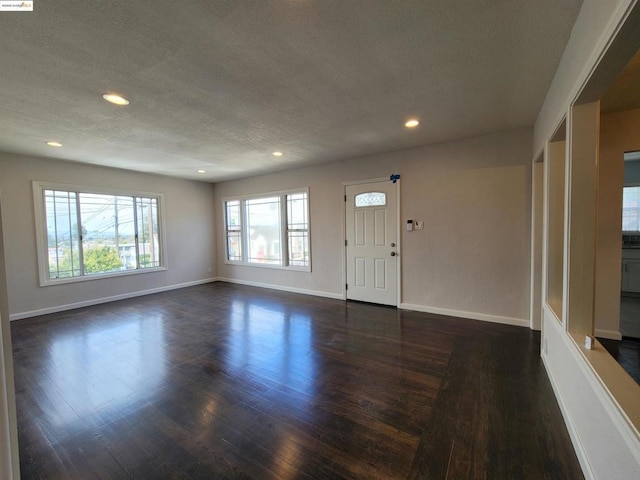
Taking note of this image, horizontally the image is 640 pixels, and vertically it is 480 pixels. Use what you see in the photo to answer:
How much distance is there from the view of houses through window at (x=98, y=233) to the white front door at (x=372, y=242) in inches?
171

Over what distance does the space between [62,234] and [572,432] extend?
22.6ft

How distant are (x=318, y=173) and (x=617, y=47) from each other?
4332mm

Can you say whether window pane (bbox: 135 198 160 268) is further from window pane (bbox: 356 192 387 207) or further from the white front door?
window pane (bbox: 356 192 387 207)

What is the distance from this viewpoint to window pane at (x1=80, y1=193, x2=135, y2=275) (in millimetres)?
5113

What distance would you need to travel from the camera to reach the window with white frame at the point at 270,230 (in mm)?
5805

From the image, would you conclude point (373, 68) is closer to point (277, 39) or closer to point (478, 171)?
point (277, 39)

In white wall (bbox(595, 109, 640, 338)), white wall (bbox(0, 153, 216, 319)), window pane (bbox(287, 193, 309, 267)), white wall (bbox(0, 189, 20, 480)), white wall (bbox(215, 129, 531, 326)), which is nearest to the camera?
white wall (bbox(0, 189, 20, 480))

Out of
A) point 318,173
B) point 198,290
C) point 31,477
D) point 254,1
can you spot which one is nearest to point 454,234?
point 318,173

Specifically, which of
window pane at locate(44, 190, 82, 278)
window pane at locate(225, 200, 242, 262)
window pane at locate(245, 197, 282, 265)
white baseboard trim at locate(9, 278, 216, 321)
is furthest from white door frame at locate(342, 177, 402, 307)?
window pane at locate(44, 190, 82, 278)

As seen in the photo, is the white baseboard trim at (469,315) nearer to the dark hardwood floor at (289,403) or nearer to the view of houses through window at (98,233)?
the dark hardwood floor at (289,403)

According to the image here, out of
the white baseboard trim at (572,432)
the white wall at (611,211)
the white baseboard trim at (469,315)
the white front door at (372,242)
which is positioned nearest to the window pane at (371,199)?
the white front door at (372,242)

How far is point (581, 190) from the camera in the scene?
182cm

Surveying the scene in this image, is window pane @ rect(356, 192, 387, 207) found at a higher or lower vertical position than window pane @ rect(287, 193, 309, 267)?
higher

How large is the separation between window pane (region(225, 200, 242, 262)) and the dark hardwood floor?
3.31 meters
